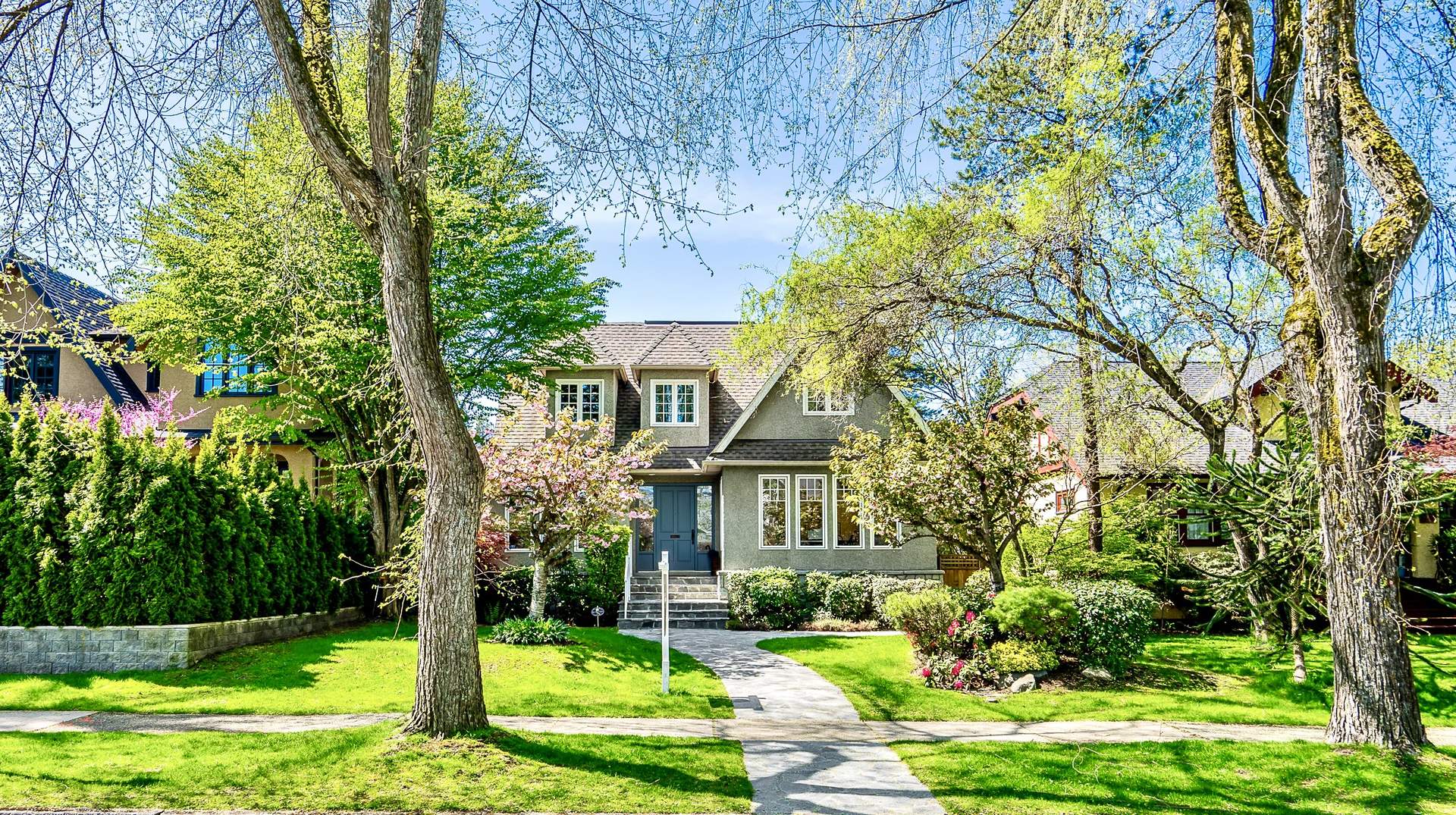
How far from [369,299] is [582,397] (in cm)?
944

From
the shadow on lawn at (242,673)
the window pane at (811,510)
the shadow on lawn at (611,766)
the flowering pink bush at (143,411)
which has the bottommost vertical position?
the shadow on lawn at (611,766)

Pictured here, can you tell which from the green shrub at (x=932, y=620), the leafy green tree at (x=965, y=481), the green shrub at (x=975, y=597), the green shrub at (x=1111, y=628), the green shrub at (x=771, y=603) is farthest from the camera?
the green shrub at (x=771, y=603)

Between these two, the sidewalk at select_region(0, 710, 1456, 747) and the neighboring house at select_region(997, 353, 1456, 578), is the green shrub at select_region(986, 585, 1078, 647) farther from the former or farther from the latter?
the sidewalk at select_region(0, 710, 1456, 747)

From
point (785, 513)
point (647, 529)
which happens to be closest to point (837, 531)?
point (785, 513)

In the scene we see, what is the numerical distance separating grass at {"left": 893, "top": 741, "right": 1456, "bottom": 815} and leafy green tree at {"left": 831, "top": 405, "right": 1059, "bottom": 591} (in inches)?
266

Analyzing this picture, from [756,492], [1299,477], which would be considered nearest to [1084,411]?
[1299,477]

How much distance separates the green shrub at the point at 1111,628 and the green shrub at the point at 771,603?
25.7 feet

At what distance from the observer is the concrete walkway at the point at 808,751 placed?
7.16m

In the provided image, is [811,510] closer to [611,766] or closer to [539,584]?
[539,584]

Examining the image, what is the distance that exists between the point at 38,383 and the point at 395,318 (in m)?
19.4

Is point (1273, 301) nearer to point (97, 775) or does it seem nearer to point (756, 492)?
point (756, 492)

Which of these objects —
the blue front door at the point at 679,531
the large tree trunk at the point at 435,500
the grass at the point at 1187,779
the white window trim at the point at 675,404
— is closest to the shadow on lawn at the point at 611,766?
the large tree trunk at the point at 435,500

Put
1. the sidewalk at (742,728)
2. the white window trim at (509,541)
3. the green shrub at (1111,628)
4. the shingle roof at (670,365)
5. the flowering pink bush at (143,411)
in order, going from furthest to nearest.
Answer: the shingle roof at (670,365) → the flowering pink bush at (143,411) → the white window trim at (509,541) → the green shrub at (1111,628) → the sidewalk at (742,728)

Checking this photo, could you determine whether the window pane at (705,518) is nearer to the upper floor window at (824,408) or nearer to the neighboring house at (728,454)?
the neighboring house at (728,454)
